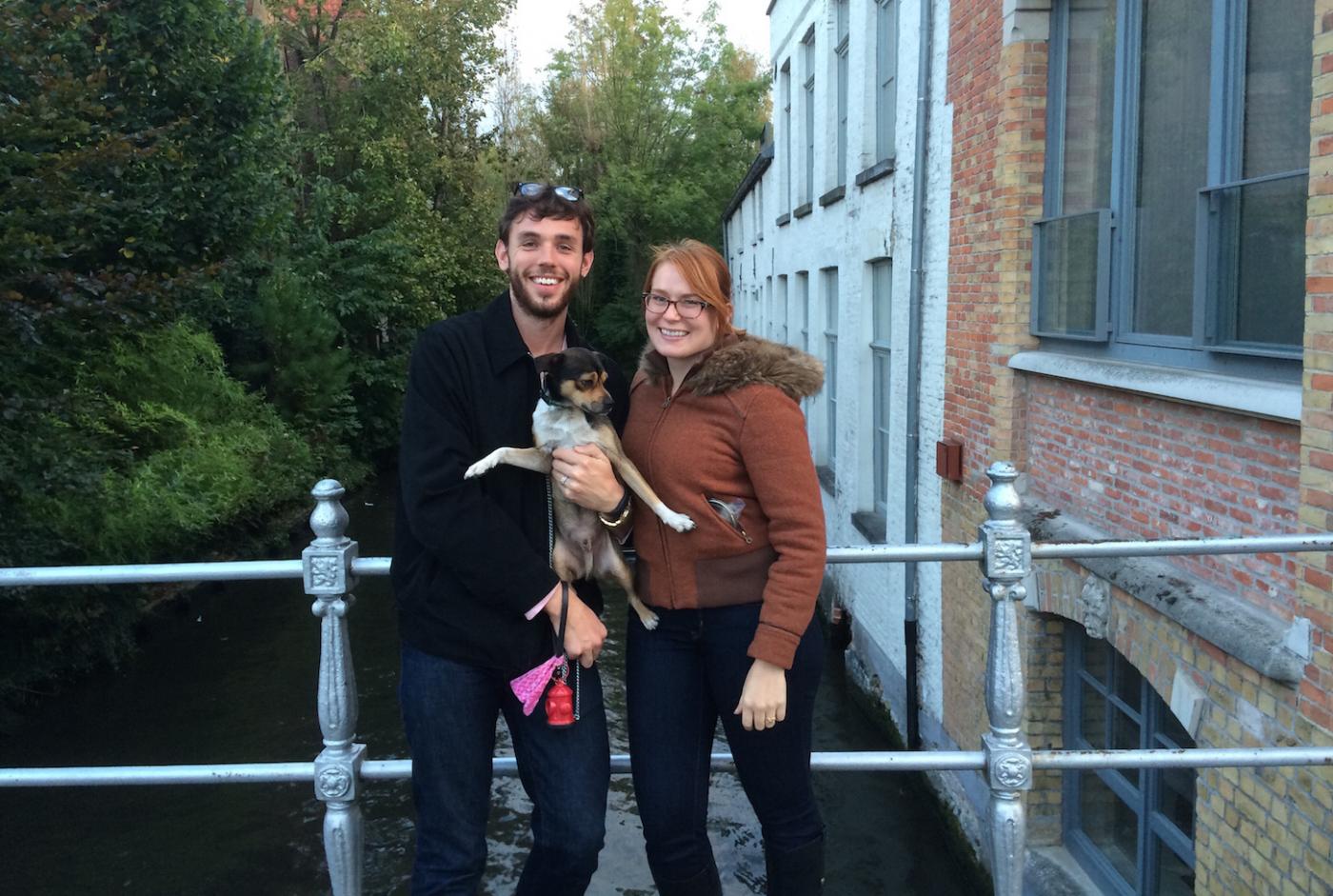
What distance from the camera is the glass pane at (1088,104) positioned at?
5.51 m

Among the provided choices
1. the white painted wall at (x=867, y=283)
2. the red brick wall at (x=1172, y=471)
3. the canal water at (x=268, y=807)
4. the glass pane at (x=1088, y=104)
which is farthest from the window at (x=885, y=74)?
the canal water at (x=268, y=807)

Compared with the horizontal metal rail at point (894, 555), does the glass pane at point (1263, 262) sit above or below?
above

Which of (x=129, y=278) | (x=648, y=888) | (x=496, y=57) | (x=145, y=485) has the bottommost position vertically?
(x=648, y=888)

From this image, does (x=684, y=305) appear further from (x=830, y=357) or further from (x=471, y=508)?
(x=830, y=357)

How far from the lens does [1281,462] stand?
12.5 ft

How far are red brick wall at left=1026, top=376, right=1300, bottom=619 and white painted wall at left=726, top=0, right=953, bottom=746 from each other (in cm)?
182

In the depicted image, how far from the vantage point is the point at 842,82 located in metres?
12.5

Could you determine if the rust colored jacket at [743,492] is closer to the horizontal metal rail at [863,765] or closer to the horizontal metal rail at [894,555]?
the horizontal metal rail at [894,555]

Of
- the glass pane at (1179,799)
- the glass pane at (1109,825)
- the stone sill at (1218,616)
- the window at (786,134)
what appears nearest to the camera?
the stone sill at (1218,616)

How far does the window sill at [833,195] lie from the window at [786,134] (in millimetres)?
4037

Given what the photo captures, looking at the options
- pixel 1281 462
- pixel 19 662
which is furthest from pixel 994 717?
pixel 19 662

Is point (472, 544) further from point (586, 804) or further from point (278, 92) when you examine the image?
point (278, 92)

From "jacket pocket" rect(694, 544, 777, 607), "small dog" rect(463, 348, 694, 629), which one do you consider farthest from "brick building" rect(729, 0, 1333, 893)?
"small dog" rect(463, 348, 694, 629)

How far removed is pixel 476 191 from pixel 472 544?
2732cm
